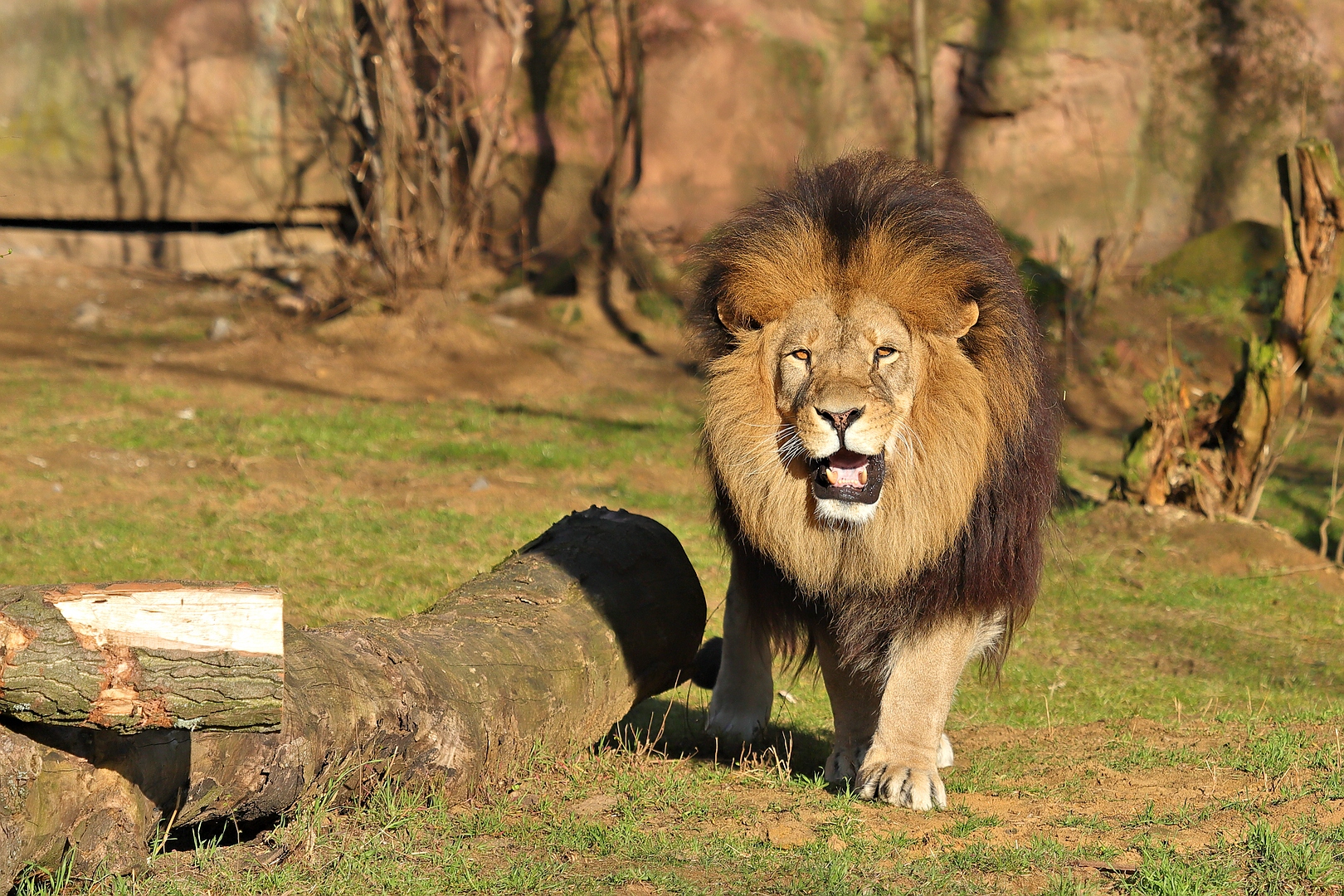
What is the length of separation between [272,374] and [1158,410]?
640 cm

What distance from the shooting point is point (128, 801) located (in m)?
2.90

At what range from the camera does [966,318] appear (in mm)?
3703

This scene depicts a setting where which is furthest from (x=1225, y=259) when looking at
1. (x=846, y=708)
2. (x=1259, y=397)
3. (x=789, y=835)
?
(x=789, y=835)

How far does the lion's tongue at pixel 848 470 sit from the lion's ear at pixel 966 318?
1.44 feet

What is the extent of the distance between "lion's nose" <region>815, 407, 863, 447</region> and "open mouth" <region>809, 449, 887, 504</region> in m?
0.09

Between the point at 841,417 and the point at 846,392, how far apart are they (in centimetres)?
7

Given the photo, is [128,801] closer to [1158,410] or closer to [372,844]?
[372,844]

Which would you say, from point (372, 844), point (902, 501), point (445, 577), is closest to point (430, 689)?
point (372, 844)

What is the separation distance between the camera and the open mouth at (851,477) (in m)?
3.64

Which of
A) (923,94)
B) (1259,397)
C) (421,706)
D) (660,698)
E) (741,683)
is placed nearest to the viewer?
(421,706)

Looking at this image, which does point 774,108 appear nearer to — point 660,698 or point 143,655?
point 660,698

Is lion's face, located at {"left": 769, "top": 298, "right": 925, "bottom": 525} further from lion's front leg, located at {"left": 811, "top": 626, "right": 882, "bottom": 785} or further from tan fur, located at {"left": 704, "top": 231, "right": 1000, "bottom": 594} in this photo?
lion's front leg, located at {"left": 811, "top": 626, "right": 882, "bottom": 785}

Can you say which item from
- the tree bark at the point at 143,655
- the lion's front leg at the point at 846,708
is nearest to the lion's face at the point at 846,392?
the lion's front leg at the point at 846,708

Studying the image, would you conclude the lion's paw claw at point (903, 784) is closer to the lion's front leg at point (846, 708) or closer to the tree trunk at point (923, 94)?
the lion's front leg at point (846, 708)
